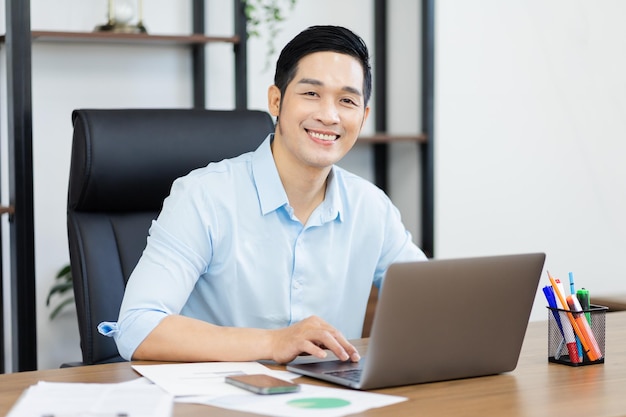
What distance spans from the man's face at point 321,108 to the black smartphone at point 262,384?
2.14ft

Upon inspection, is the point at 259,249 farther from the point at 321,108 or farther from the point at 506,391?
the point at 506,391

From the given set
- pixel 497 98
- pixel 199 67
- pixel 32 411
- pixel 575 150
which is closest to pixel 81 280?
pixel 32 411

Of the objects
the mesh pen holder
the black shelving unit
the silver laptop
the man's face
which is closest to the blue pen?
the mesh pen holder

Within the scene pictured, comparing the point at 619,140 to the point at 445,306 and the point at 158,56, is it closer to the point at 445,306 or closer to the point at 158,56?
the point at 158,56

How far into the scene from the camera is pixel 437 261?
4.37 feet

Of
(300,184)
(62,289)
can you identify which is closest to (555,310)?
(300,184)

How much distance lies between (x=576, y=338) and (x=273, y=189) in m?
0.66

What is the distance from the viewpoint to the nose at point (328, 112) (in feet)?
6.20

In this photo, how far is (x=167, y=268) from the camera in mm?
1713

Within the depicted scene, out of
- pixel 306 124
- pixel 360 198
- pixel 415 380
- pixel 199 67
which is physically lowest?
pixel 415 380

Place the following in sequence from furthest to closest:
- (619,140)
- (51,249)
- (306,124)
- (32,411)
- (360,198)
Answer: (619,140) < (51,249) < (360,198) < (306,124) < (32,411)

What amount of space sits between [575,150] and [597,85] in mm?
271

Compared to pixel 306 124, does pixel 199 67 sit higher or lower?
higher

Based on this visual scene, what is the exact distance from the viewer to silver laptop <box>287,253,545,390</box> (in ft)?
4.33
